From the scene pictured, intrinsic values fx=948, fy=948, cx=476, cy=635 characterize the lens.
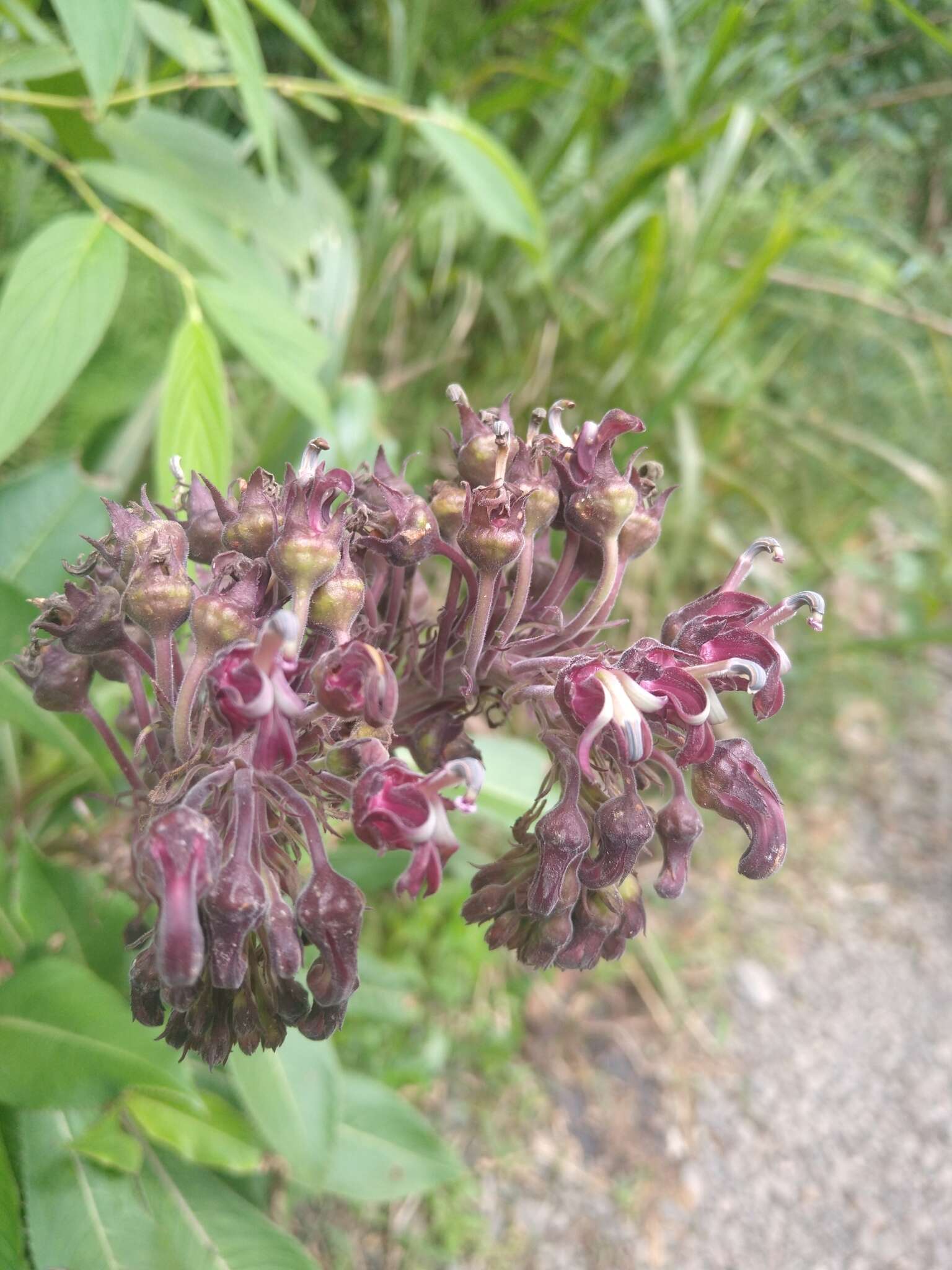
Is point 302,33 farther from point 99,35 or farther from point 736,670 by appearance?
point 736,670

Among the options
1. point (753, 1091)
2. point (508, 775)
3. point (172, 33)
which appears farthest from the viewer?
point (753, 1091)

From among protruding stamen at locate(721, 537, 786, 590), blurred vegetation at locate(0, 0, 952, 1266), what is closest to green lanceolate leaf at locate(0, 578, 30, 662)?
blurred vegetation at locate(0, 0, 952, 1266)

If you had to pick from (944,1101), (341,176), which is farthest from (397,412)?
(944,1101)

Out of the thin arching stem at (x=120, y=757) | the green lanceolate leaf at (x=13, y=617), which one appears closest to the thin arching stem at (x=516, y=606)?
the thin arching stem at (x=120, y=757)

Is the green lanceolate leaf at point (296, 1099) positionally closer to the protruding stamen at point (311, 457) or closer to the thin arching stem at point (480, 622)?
the thin arching stem at point (480, 622)

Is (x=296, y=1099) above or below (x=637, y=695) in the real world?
below

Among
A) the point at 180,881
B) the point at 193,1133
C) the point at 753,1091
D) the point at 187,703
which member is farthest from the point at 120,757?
the point at 753,1091

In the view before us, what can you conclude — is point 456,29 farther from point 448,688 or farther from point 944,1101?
point 944,1101

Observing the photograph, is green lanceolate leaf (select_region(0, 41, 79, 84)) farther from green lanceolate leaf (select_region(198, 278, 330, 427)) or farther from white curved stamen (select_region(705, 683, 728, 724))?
white curved stamen (select_region(705, 683, 728, 724))
